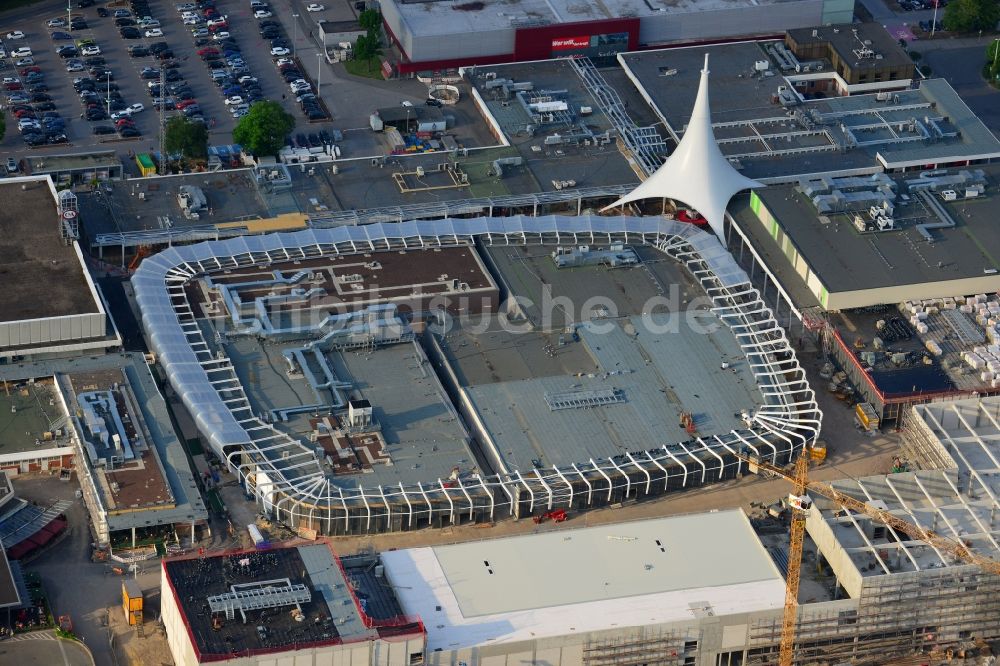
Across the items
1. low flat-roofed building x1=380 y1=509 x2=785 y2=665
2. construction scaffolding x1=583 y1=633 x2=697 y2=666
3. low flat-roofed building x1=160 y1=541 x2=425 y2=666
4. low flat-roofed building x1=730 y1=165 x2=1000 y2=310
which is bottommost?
low flat-roofed building x1=730 y1=165 x2=1000 y2=310

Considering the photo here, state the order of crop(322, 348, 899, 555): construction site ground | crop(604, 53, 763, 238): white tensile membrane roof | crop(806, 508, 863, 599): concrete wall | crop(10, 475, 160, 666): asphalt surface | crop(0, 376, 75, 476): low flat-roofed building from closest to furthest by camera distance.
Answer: crop(806, 508, 863, 599): concrete wall < crop(10, 475, 160, 666): asphalt surface < crop(322, 348, 899, 555): construction site ground < crop(0, 376, 75, 476): low flat-roofed building < crop(604, 53, 763, 238): white tensile membrane roof

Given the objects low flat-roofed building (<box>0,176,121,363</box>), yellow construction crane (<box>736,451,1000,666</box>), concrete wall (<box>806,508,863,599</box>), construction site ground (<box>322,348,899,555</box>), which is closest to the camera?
yellow construction crane (<box>736,451,1000,666</box>)

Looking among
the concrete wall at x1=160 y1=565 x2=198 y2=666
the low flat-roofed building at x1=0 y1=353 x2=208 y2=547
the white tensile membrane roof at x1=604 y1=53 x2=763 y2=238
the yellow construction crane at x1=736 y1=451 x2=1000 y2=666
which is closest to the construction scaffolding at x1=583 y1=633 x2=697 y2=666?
the yellow construction crane at x1=736 y1=451 x2=1000 y2=666

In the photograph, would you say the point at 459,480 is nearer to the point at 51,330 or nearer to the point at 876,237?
the point at 51,330

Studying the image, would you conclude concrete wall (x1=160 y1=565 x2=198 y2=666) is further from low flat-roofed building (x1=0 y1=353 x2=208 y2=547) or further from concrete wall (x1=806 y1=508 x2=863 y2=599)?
concrete wall (x1=806 y1=508 x2=863 y2=599)

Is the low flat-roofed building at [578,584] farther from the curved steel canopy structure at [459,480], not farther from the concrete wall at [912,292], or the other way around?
the concrete wall at [912,292]

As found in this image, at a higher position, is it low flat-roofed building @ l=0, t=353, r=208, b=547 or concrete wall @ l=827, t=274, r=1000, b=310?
low flat-roofed building @ l=0, t=353, r=208, b=547

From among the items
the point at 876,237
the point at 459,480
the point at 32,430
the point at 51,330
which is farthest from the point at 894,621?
the point at 51,330
